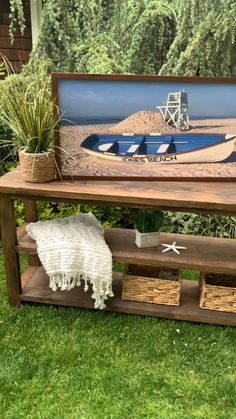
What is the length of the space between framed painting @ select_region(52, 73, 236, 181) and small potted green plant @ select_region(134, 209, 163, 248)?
0.21 m

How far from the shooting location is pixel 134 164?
2.18m

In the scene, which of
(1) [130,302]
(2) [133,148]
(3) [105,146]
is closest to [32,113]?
(3) [105,146]

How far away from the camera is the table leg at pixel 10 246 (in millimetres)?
2201

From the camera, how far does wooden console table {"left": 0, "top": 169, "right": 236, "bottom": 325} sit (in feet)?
6.61

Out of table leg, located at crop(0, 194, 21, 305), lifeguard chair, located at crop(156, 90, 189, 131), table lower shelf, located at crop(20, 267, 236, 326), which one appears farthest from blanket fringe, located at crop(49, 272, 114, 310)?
lifeguard chair, located at crop(156, 90, 189, 131)

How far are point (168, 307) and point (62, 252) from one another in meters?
0.69

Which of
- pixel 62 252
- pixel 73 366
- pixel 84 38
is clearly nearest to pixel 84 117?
pixel 62 252

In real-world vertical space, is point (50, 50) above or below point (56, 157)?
above

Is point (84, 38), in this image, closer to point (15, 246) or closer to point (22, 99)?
point (22, 99)

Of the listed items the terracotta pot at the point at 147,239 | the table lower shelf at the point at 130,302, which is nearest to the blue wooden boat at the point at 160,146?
the terracotta pot at the point at 147,239

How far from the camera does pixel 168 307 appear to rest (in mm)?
2340

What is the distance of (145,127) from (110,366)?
119 cm

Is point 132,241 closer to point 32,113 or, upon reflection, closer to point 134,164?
point 134,164

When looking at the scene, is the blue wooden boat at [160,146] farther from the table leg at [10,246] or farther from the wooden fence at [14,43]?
the wooden fence at [14,43]
